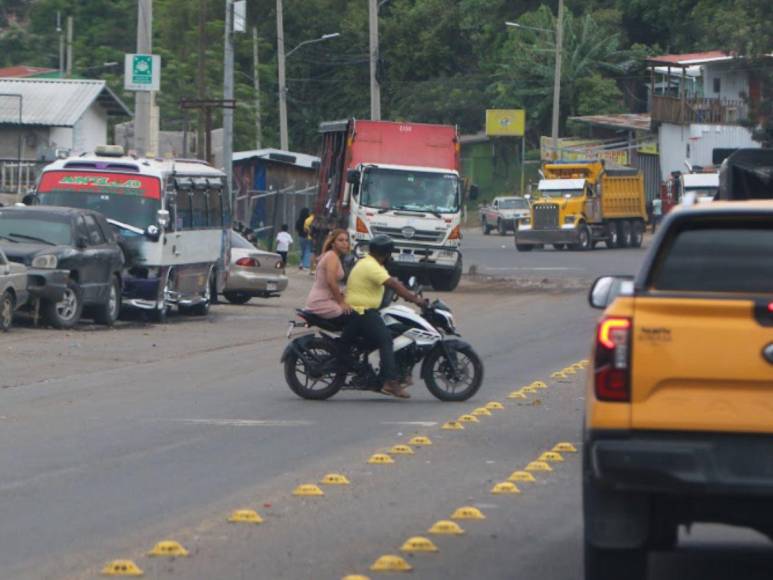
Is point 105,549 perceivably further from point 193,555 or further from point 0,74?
point 0,74

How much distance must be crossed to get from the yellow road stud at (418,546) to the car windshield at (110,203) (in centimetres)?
1664

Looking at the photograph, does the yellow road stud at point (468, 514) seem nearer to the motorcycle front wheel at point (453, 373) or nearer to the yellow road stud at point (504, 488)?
the yellow road stud at point (504, 488)

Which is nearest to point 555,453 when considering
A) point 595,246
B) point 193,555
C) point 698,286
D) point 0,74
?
point 193,555

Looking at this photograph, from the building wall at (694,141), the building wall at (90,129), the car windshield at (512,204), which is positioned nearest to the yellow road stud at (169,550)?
the building wall at (90,129)

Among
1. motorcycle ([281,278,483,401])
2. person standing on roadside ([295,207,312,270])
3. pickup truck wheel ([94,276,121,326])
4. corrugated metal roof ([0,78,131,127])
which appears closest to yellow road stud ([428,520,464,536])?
motorcycle ([281,278,483,401])

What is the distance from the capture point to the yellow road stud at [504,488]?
392 inches

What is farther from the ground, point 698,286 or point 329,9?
point 329,9

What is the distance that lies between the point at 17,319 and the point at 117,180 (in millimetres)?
2782

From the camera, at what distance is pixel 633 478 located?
609cm

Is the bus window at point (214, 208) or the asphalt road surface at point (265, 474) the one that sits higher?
the bus window at point (214, 208)

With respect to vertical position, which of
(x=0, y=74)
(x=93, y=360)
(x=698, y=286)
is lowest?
(x=93, y=360)

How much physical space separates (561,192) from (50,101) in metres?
17.6

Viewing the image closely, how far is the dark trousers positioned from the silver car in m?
Answer: 7.31

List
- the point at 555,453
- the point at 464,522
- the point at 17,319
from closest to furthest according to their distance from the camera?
the point at 464,522, the point at 555,453, the point at 17,319
